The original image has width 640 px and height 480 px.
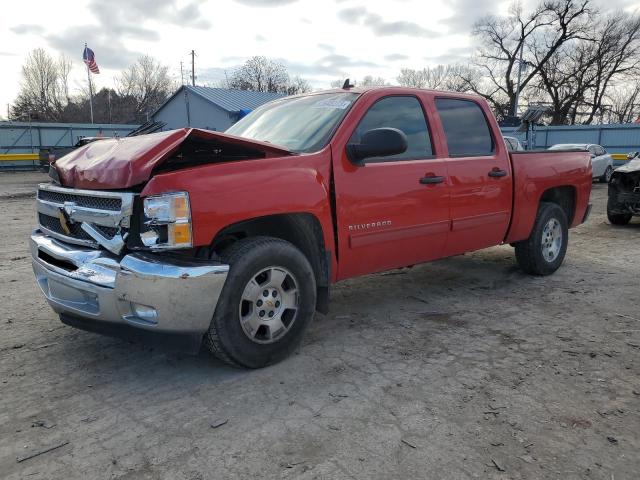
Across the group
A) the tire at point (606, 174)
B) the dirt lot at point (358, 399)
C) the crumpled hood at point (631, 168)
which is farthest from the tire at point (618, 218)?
the tire at point (606, 174)

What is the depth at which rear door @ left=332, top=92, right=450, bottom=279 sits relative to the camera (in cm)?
357

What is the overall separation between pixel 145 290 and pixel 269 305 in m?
0.80

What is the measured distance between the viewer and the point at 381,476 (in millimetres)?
2180

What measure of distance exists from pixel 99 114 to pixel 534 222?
199 feet

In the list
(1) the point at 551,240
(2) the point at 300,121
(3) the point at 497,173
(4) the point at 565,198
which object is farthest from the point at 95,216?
(4) the point at 565,198

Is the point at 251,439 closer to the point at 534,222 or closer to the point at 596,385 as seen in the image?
the point at 596,385

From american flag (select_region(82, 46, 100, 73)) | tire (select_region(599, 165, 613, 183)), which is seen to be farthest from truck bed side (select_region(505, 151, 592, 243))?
american flag (select_region(82, 46, 100, 73))

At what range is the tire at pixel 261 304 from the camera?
9.62 feet

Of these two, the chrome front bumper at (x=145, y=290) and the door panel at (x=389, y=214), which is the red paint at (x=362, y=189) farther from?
the chrome front bumper at (x=145, y=290)

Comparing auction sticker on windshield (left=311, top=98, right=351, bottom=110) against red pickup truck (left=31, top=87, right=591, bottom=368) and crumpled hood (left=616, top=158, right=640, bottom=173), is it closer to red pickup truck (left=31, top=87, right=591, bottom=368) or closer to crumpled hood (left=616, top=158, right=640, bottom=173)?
red pickup truck (left=31, top=87, right=591, bottom=368)

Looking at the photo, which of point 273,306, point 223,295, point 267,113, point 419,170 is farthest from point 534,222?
point 223,295

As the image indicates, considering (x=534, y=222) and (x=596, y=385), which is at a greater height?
(x=534, y=222)

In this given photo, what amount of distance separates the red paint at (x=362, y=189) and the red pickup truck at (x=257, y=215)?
0.04 ft

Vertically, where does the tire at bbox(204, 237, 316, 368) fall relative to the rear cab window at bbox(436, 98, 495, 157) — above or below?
below
